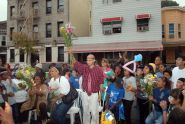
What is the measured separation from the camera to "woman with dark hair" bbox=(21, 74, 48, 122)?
29.5 feet

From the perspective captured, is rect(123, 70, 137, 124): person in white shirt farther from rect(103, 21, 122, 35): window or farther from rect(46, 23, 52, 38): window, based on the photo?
rect(46, 23, 52, 38): window

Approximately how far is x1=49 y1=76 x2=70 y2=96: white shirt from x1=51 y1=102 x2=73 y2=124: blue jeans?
1.09ft

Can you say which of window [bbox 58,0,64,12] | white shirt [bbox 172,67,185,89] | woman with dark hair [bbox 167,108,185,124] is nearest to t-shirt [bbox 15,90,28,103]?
white shirt [bbox 172,67,185,89]

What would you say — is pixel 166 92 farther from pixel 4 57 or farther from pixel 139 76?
pixel 4 57

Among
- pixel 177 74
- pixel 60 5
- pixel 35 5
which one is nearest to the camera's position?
pixel 177 74

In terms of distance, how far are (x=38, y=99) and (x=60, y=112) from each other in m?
1.09

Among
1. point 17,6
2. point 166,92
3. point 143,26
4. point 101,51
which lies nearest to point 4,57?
point 17,6

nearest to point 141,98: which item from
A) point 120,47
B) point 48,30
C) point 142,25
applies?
point 120,47

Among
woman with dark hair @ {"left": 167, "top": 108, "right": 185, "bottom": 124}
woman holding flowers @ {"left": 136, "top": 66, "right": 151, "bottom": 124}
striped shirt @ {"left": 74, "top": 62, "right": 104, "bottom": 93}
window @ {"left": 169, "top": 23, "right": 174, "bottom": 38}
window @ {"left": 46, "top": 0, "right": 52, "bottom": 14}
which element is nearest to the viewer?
woman with dark hair @ {"left": 167, "top": 108, "right": 185, "bottom": 124}

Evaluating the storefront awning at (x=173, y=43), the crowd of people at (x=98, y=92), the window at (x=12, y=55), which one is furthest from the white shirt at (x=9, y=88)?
the window at (x=12, y=55)

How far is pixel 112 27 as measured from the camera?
29.1 metres

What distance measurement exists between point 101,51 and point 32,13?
10365mm

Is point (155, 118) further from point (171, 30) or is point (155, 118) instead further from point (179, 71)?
point (171, 30)

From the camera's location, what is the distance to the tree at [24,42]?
33.0 metres
